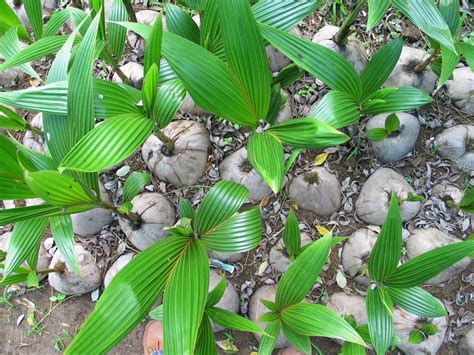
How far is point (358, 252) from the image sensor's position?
56.6 inches

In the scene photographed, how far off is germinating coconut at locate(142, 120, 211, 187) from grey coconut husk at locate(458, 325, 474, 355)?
115 centimetres

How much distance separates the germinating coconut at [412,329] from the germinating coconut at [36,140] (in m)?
1.47

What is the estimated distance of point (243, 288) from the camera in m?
1.51

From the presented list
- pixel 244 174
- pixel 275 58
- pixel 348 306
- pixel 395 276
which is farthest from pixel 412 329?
pixel 275 58

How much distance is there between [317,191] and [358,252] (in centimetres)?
26

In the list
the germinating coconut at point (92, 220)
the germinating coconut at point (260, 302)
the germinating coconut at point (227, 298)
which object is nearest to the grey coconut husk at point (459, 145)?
the germinating coconut at point (260, 302)

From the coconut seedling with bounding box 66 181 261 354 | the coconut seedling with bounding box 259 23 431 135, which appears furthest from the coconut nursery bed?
the coconut seedling with bounding box 66 181 261 354

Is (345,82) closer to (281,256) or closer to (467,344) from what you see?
(281,256)

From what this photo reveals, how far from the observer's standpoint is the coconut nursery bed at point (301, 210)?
4.81 feet

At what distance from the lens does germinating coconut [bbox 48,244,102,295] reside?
149 centimetres

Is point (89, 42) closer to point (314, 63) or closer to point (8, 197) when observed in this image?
point (8, 197)

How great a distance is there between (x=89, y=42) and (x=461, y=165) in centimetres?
141

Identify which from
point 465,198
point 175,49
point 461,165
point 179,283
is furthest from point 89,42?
point 461,165

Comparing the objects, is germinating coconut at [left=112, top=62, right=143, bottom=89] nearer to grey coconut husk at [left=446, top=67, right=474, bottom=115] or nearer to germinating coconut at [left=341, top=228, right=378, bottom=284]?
germinating coconut at [left=341, top=228, right=378, bottom=284]
